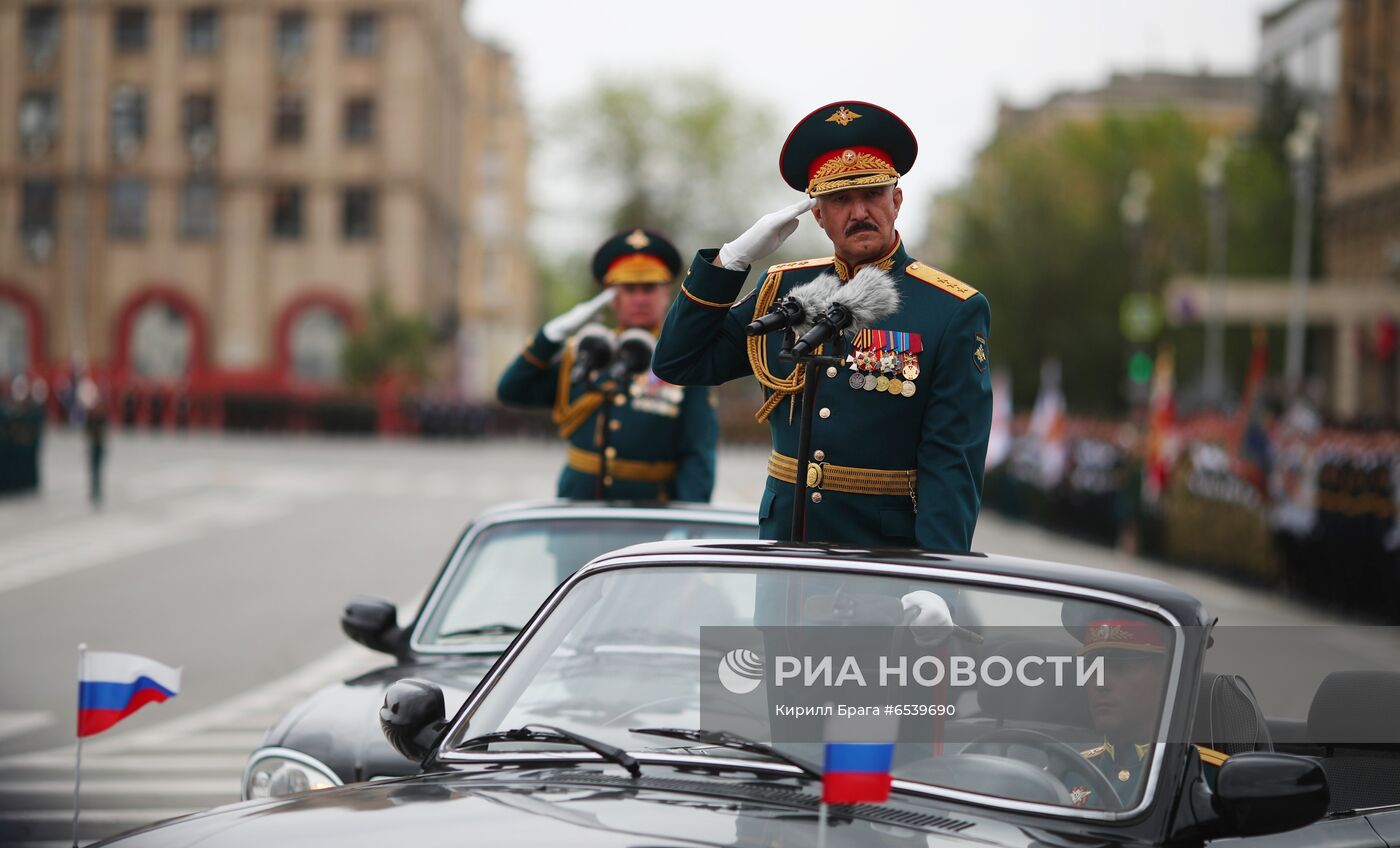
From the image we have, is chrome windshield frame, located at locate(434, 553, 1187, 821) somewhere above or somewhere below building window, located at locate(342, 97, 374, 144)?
below

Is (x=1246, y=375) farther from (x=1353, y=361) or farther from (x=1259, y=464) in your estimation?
(x=1259, y=464)

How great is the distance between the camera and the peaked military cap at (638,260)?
25.4 feet

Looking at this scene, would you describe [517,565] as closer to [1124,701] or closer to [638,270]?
[638,270]

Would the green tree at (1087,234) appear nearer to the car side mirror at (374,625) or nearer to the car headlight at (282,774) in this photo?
the car side mirror at (374,625)

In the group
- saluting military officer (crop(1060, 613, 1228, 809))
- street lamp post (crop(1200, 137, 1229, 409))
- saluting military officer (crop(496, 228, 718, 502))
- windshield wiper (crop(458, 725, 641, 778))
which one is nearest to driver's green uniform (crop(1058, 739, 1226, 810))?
saluting military officer (crop(1060, 613, 1228, 809))

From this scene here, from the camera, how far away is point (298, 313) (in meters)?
63.2

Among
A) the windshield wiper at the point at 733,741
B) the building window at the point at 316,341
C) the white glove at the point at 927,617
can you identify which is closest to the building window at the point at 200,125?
the building window at the point at 316,341

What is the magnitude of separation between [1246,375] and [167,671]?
2385 inches

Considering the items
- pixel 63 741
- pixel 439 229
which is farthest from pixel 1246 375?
pixel 63 741

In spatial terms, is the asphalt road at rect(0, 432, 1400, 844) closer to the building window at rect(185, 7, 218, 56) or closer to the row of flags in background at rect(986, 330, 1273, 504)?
the row of flags in background at rect(986, 330, 1273, 504)

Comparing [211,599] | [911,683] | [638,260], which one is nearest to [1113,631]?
[911,683]

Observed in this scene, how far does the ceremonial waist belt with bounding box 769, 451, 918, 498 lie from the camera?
178 inches

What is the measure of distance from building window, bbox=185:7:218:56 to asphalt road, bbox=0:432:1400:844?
27972 millimetres

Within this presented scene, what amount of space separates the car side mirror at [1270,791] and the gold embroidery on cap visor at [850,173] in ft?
6.43
